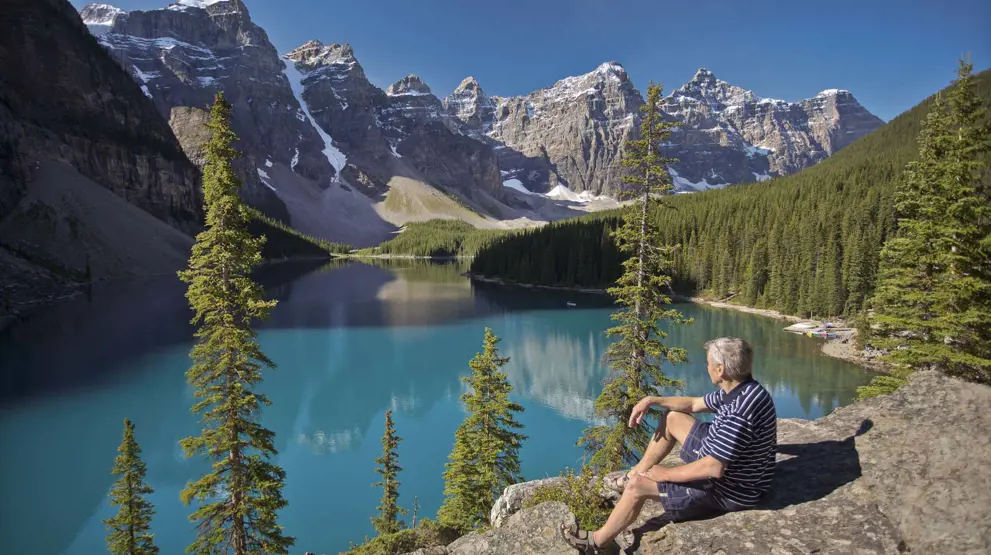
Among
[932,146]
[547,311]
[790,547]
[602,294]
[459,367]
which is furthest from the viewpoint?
[602,294]

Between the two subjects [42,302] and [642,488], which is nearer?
[642,488]

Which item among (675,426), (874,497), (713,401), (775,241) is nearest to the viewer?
(874,497)

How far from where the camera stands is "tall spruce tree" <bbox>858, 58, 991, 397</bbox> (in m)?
12.0

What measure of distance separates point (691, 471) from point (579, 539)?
1513 millimetres

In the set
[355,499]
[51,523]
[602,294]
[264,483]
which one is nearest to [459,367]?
[355,499]

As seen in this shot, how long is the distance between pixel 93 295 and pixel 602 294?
260 ft

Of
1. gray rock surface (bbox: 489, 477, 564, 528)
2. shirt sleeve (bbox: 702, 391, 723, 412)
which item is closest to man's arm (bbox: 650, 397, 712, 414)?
shirt sleeve (bbox: 702, 391, 723, 412)

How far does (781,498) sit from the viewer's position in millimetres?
5000

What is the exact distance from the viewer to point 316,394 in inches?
1394

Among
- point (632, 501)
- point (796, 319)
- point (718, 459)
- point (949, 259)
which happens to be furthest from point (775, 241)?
point (632, 501)

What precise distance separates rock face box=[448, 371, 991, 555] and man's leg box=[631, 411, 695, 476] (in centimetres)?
56

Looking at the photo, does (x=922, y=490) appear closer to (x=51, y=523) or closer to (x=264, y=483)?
(x=264, y=483)

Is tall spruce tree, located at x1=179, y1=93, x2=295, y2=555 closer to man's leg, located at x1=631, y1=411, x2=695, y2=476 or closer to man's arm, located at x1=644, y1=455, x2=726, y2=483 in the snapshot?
man's leg, located at x1=631, y1=411, x2=695, y2=476

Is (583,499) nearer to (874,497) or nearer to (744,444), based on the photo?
(744,444)
